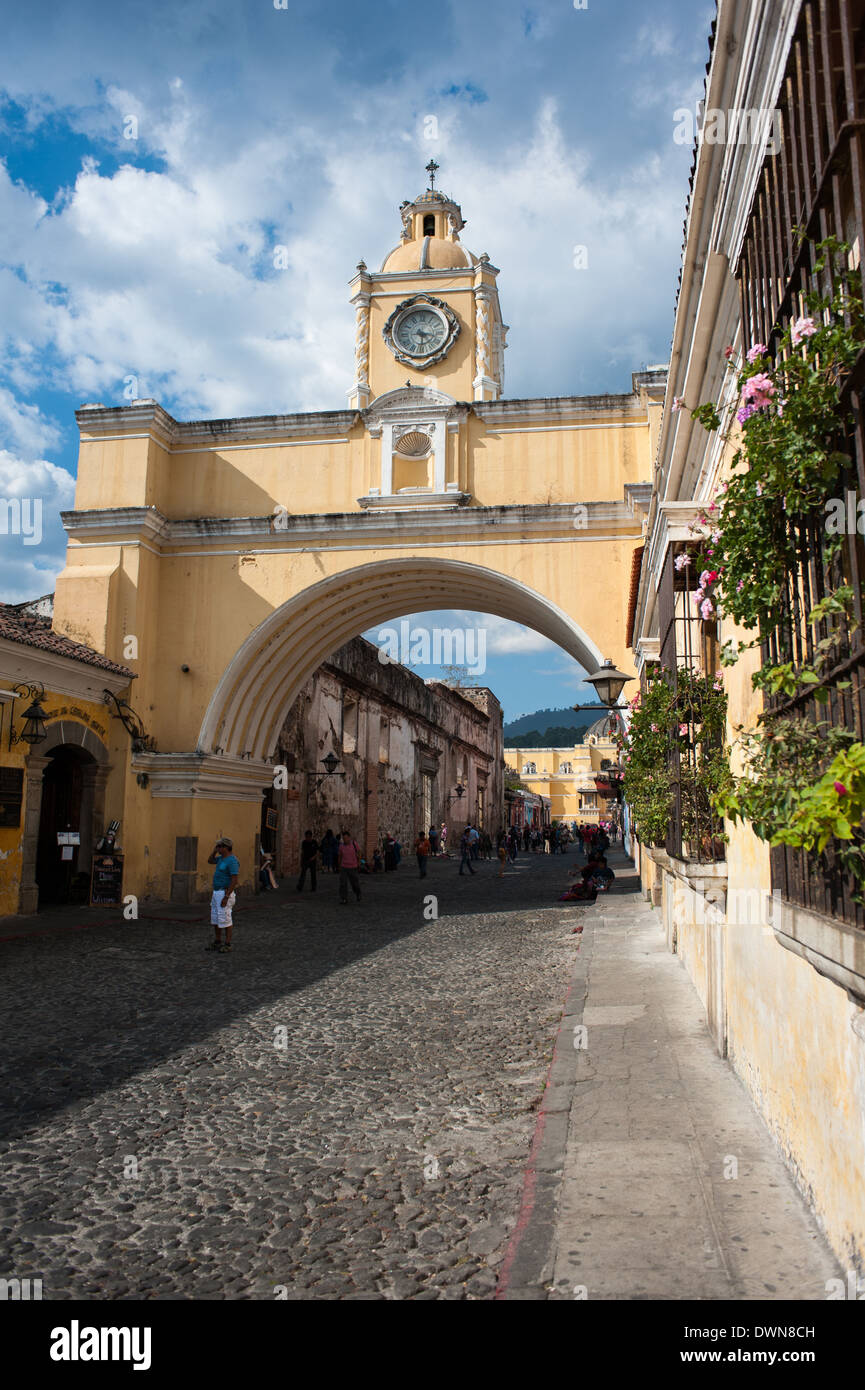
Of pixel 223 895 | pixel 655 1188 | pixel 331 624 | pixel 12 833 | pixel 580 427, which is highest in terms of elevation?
pixel 580 427

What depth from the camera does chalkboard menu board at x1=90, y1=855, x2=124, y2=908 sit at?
14422 millimetres

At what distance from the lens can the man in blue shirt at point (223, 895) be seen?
10117 mm

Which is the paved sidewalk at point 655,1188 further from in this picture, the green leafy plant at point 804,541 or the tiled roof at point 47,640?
the tiled roof at point 47,640

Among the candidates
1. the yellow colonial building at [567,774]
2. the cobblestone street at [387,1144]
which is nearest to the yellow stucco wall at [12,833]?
the cobblestone street at [387,1144]

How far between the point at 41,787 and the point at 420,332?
33.2ft

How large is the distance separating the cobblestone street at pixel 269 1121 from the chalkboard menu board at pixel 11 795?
2.98 meters

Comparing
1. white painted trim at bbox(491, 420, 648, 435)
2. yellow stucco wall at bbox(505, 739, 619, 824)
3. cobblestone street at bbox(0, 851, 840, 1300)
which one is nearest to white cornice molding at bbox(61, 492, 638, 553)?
white painted trim at bbox(491, 420, 648, 435)

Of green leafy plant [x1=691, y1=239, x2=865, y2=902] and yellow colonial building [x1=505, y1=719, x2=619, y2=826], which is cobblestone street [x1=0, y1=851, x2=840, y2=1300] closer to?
green leafy plant [x1=691, y1=239, x2=865, y2=902]

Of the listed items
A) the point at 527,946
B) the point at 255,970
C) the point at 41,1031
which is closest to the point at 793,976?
the point at 41,1031

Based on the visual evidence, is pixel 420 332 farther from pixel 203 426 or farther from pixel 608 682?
pixel 608 682

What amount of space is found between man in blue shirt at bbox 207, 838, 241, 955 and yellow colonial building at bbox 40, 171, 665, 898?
534 centimetres

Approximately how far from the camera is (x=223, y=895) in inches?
404

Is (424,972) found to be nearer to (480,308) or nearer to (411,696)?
(480,308)

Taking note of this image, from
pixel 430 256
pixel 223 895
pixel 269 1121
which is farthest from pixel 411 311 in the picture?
pixel 269 1121
